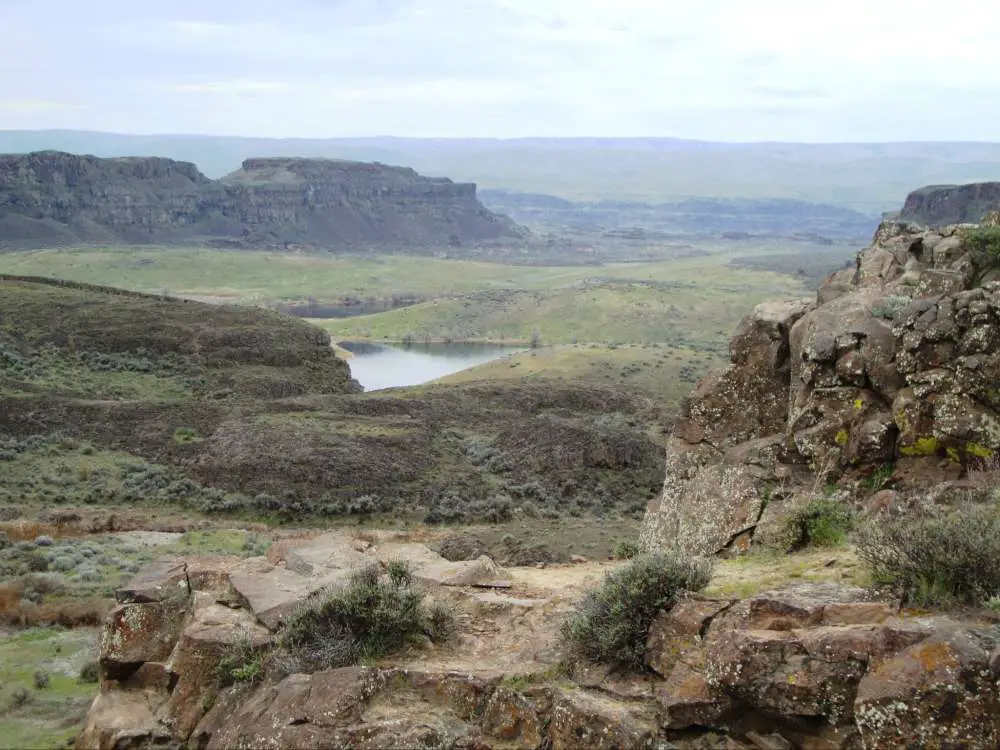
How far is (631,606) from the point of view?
9.57 m

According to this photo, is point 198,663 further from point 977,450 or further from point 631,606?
point 977,450

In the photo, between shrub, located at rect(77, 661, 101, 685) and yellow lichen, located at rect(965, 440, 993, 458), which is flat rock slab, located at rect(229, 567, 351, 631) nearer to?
shrub, located at rect(77, 661, 101, 685)

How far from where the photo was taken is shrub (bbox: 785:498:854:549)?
11664mm

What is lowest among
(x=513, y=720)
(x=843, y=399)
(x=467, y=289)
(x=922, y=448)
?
(x=467, y=289)

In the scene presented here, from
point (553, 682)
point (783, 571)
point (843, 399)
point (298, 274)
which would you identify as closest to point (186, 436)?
point (843, 399)

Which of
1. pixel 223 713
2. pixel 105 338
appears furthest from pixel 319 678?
pixel 105 338

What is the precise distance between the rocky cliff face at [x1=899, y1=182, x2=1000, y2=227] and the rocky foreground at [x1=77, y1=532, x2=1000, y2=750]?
109797mm

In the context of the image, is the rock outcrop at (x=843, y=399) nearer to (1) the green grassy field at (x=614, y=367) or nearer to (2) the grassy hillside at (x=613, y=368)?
(2) the grassy hillside at (x=613, y=368)

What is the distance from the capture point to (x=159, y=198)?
17425 cm

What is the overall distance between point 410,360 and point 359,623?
252 ft

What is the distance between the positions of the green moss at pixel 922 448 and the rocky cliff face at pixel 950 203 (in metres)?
105

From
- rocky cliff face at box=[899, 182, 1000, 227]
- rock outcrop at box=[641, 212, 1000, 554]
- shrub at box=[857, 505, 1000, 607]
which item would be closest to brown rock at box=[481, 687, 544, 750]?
shrub at box=[857, 505, 1000, 607]

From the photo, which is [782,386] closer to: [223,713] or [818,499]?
[818,499]

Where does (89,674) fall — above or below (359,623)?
below
